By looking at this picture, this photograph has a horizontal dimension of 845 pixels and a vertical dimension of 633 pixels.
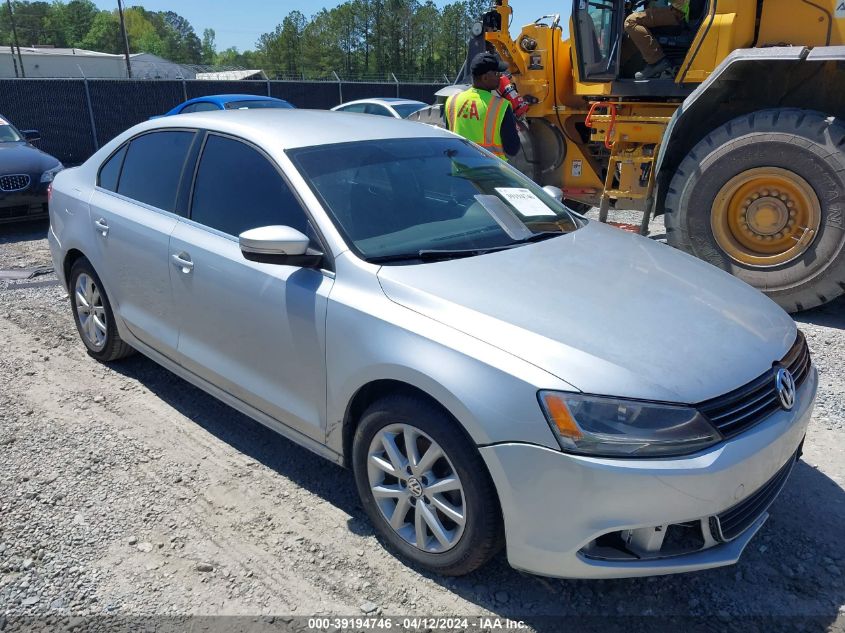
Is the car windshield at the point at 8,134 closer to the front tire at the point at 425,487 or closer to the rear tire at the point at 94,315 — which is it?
the rear tire at the point at 94,315

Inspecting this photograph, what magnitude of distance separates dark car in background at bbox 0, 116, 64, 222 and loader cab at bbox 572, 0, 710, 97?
264 inches

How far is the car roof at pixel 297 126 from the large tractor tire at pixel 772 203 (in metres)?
2.62

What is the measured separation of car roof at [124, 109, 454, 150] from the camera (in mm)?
3395

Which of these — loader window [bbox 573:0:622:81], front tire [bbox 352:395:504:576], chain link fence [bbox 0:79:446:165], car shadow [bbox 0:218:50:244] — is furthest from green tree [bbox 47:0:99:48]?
front tire [bbox 352:395:504:576]

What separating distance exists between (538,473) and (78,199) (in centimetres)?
362

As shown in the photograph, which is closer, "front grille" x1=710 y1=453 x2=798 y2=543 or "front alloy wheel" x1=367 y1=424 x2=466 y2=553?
"front grille" x1=710 y1=453 x2=798 y2=543

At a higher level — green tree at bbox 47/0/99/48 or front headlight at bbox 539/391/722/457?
green tree at bbox 47/0/99/48

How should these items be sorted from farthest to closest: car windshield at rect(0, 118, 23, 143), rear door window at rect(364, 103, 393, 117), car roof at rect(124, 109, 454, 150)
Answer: rear door window at rect(364, 103, 393, 117)
car windshield at rect(0, 118, 23, 143)
car roof at rect(124, 109, 454, 150)

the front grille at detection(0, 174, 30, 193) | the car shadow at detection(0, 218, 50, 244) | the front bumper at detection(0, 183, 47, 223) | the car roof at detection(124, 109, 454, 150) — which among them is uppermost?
the car roof at detection(124, 109, 454, 150)

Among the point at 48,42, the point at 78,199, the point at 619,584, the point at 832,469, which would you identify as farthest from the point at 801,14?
the point at 48,42

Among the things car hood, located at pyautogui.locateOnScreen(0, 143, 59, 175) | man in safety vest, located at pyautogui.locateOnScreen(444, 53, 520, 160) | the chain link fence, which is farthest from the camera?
the chain link fence

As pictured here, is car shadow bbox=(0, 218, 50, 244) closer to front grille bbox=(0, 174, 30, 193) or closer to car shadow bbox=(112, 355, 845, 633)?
front grille bbox=(0, 174, 30, 193)

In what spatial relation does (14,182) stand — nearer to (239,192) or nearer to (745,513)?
(239,192)

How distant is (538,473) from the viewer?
223 centimetres
